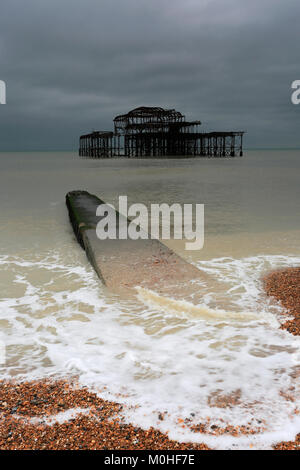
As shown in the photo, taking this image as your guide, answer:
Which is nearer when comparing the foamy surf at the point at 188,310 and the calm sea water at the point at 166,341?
the calm sea water at the point at 166,341

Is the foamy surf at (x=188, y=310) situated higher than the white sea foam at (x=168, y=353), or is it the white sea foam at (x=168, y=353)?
the foamy surf at (x=188, y=310)

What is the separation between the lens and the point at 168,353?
Result: 3334 mm

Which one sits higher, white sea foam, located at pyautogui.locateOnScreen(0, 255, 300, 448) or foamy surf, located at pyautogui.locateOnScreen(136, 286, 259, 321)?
foamy surf, located at pyautogui.locateOnScreen(136, 286, 259, 321)

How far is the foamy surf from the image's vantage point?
3986 mm

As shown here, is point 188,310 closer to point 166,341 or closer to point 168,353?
point 166,341

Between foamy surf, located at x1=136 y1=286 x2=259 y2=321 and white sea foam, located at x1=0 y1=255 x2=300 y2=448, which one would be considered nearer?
white sea foam, located at x1=0 y1=255 x2=300 y2=448

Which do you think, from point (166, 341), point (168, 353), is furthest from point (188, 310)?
point (168, 353)

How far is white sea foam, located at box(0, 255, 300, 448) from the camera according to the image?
2.51 m

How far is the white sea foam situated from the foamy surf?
0.07ft

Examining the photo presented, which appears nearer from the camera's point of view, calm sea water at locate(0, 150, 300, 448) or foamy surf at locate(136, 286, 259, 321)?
calm sea water at locate(0, 150, 300, 448)

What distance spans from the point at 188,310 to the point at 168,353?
851 millimetres

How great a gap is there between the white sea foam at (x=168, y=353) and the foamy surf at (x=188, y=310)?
0.02 metres

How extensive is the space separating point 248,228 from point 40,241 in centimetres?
466

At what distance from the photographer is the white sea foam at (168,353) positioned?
2.51 meters
